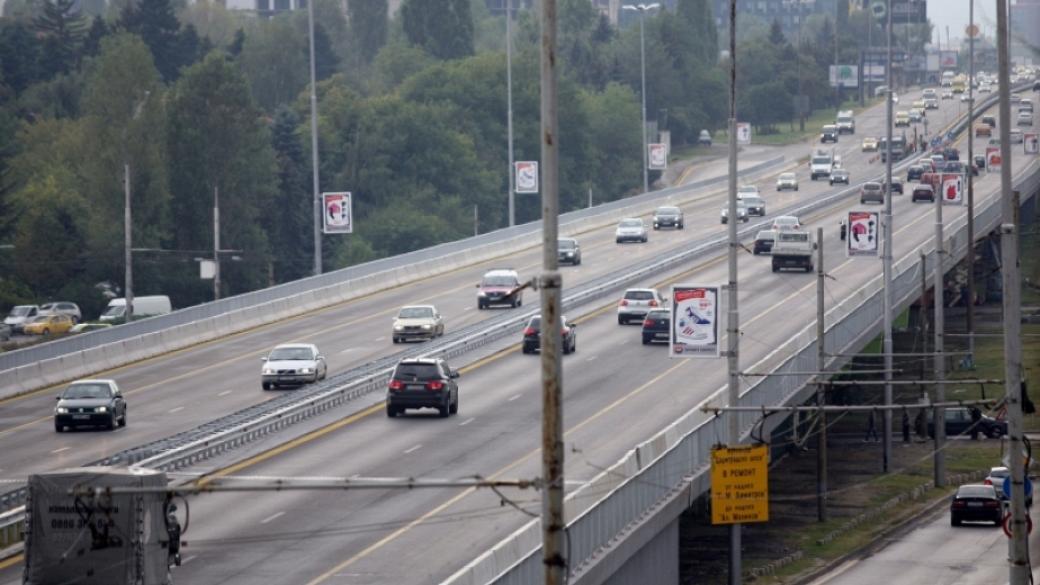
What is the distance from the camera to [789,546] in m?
55.7

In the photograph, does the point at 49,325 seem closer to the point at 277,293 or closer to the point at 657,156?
the point at 277,293

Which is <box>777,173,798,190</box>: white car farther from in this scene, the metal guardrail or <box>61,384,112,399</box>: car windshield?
<box>61,384,112,399</box>: car windshield

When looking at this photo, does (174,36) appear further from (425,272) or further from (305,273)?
(425,272)

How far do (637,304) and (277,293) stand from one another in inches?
607

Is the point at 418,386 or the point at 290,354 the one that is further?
the point at 290,354

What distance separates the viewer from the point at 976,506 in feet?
189

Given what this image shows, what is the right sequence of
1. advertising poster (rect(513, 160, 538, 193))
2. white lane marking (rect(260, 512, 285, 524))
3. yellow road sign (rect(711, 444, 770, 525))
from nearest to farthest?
yellow road sign (rect(711, 444, 770, 525))
white lane marking (rect(260, 512, 285, 524))
advertising poster (rect(513, 160, 538, 193))

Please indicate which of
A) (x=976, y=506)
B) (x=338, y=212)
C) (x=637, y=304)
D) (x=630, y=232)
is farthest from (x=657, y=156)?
(x=976, y=506)

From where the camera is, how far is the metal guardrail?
66.2 meters

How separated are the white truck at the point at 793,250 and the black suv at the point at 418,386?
3903 centimetres

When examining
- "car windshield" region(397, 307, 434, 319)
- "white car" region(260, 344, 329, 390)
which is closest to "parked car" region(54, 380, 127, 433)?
"white car" region(260, 344, 329, 390)

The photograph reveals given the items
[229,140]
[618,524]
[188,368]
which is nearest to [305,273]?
[229,140]

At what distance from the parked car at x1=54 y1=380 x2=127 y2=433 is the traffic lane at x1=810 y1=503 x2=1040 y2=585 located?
18775mm

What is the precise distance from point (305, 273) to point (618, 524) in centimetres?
11378
